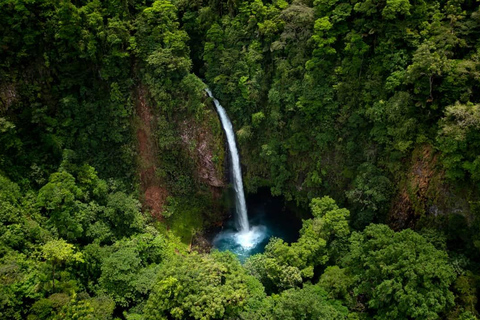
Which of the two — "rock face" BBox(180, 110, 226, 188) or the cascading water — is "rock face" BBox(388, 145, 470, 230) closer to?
the cascading water

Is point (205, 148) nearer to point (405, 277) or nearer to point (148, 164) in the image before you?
point (148, 164)

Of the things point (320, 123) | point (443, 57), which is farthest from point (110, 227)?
point (443, 57)

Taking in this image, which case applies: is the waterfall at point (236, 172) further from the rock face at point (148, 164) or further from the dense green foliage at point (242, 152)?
the rock face at point (148, 164)

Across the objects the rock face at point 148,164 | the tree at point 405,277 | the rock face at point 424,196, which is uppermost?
the rock face at point 148,164

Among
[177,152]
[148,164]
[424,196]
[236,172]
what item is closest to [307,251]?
[424,196]

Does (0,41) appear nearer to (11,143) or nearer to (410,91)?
(11,143)

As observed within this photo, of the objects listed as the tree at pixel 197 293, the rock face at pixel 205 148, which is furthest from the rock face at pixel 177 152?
the tree at pixel 197 293
